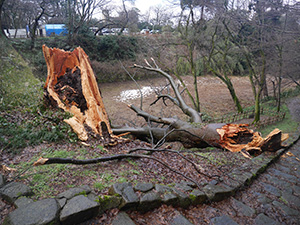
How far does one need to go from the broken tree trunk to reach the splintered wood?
291 centimetres

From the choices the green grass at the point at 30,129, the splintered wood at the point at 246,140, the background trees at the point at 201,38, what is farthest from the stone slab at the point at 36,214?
the background trees at the point at 201,38

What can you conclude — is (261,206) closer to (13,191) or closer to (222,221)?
(222,221)

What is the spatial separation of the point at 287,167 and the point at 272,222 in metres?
2.42

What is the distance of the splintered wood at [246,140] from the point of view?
4871 millimetres

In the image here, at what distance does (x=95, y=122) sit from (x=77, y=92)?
1.20 metres

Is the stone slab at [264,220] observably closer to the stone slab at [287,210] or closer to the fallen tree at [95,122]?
the stone slab at [287,210]

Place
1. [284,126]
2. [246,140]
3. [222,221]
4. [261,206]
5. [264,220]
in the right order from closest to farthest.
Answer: [222,221] < [264,220] < [261,206] < [246,140] < [284,126]

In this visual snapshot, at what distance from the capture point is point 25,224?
1.85 m

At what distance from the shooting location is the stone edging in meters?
1.98

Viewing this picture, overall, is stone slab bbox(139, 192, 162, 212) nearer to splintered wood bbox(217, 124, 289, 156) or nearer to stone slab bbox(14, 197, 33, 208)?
stone slab bbox(14, 197, 33, 208)

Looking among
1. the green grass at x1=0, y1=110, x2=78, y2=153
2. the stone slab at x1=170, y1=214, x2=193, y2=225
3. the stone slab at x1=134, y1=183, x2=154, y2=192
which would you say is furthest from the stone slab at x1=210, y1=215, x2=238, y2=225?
the green grass at x1=0, y1=110, x2=78, y2=153

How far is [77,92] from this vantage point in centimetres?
528

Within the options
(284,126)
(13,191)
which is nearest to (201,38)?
(284,126)

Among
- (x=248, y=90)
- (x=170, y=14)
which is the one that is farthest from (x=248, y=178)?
(x=248, y=90)
